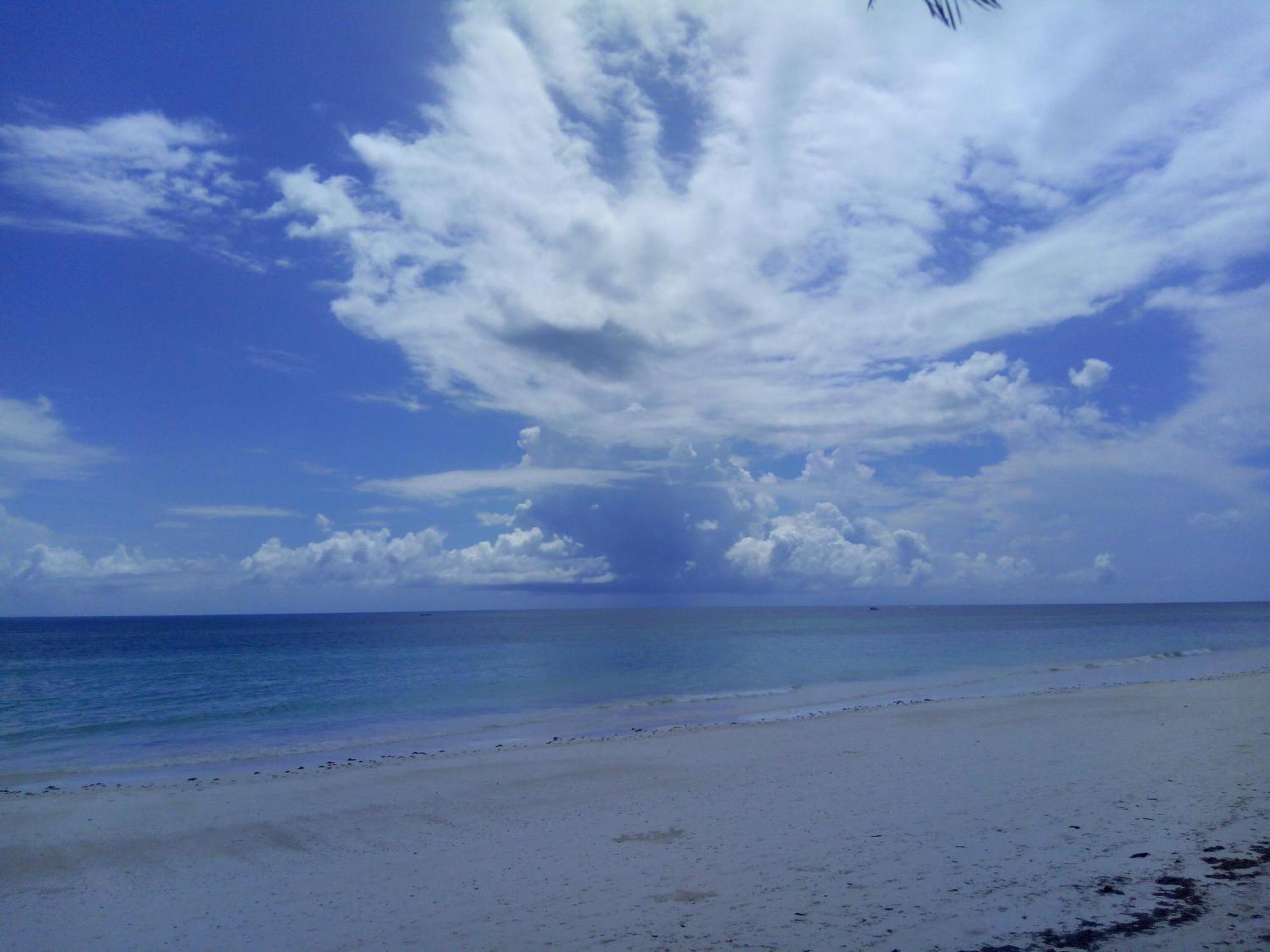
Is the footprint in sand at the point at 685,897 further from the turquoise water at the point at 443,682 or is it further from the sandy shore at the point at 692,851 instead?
the turquoise water at the point at 443,682

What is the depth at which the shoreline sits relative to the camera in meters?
20.9

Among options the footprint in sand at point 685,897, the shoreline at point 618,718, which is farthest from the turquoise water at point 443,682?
the footprint in sand at point 685,897

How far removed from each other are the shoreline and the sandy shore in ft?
8.36

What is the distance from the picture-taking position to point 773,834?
11945 millimetres

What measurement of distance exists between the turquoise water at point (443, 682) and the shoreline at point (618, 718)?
0.67 feet

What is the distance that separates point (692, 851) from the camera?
1137 centimetres

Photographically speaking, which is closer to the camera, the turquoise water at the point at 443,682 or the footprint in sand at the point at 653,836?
the footprint in sand at the point at 653,836

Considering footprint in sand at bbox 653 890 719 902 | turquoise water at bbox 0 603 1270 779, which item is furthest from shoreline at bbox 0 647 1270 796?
footprint in sand at bbox 653 890 719 902

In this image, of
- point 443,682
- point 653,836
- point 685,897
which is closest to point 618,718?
point 653,836

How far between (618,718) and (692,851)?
1731 cm

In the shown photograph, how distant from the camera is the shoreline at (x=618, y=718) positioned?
68.5ft

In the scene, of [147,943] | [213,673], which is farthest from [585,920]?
[213,673]

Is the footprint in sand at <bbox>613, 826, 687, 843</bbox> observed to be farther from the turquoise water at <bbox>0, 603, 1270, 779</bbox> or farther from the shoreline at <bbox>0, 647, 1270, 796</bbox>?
the turquoise water at <bbox>0, 603, 1270, 779</bbox>

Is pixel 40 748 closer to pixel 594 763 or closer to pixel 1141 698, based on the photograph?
pixel 594 763
